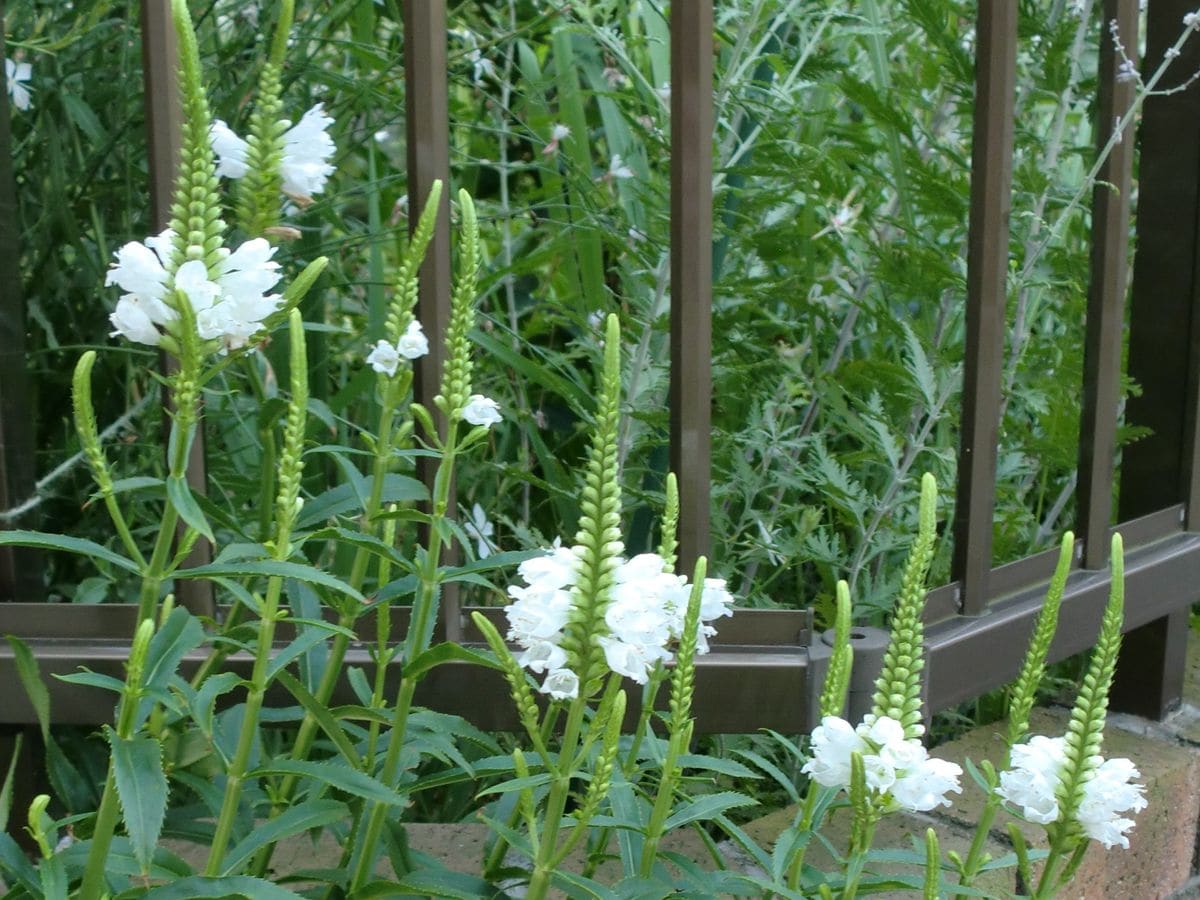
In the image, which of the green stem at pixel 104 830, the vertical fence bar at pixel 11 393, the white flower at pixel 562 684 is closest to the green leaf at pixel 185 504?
the green stem at pixel 104 830

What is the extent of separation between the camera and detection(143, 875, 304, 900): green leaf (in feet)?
2.98

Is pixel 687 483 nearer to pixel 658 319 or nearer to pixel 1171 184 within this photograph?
pixel 658 319

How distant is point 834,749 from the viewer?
0.95 meters

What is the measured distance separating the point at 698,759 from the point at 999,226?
2.54ft

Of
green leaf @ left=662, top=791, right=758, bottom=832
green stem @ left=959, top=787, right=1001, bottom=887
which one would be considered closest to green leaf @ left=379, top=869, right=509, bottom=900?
green leaf @ left=662, top=791, right=758, bottom=832

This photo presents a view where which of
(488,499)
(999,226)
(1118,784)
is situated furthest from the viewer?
(488,499)

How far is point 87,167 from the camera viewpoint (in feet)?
5.97

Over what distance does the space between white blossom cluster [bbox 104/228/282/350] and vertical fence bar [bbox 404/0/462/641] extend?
0.40 meters

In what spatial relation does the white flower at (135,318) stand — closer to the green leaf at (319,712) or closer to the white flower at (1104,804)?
the green leaf at (319,712)

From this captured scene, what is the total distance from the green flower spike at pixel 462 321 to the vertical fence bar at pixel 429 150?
1.10ft

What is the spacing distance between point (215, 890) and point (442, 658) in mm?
223

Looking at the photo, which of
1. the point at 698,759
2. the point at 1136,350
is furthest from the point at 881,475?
the point at 698,759

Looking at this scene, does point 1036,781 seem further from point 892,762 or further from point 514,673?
point 514,673

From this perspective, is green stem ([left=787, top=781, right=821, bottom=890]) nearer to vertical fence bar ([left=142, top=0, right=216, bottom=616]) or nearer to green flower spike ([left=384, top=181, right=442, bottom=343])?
green flower spike ([left=384, top=181, right=442, bottom=343])
